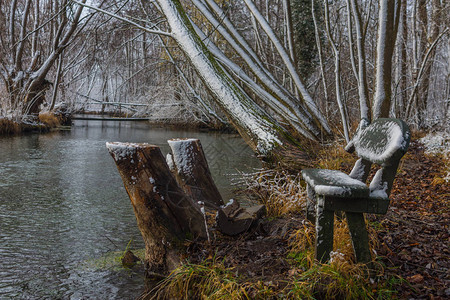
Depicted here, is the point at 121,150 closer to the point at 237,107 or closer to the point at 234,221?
the point at 234,221

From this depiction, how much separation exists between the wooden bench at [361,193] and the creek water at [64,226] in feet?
4.84

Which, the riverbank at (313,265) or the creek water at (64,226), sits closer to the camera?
the riverbank at (313,265)

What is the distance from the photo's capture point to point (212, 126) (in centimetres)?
1650

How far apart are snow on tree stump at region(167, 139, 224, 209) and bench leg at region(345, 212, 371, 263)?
1675 millimetres

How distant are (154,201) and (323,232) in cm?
134

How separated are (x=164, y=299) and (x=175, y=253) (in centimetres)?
40

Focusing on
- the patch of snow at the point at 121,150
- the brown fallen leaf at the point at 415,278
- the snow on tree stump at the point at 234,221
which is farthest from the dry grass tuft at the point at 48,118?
the brown fallen leaf at the point at 415,278

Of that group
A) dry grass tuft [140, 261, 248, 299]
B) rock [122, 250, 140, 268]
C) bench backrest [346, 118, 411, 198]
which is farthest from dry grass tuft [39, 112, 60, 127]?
bench backrest [346, 118, 411, 198]

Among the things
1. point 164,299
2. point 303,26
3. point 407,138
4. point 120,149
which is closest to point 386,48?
point 407,138

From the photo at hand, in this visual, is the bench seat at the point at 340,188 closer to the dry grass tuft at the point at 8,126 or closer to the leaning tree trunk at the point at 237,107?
the leaning tree trunk at the point at 237,107

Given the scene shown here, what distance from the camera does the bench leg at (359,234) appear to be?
2.31 meters

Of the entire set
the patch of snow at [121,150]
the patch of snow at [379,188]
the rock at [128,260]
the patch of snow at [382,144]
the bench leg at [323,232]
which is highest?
the patch of snow at [382,144]

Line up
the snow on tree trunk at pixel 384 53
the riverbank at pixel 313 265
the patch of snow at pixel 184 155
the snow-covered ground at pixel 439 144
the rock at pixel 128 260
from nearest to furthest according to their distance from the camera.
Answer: the riverbank at pixel 313 265, the rock at pixel 128 260, the patch of snow at pixel 184 155, the snow on tree trunk at pixel 384 53, the snow-covered ground at pixel 439 144

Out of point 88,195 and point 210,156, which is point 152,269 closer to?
point 88,195
